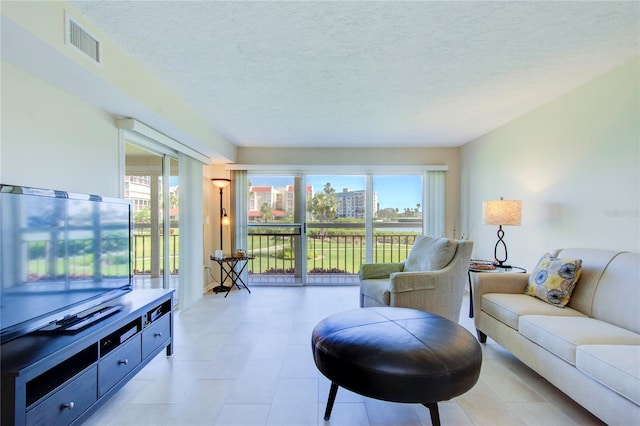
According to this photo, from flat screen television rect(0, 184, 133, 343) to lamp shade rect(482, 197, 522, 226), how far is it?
11.3 feet

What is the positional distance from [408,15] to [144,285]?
383 cm

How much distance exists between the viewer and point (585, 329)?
1.78 meters

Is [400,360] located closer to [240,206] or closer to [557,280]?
[557,280]

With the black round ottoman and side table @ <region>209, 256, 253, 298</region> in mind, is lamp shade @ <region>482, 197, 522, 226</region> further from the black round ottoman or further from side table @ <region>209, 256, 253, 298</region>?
side table @ <region>209, 256, 253, 298</region>

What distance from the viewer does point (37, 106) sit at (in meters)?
1.72

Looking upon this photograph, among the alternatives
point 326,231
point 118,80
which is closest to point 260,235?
point 326,231

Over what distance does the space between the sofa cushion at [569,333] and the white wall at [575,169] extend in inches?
29.4

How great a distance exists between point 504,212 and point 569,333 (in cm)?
150

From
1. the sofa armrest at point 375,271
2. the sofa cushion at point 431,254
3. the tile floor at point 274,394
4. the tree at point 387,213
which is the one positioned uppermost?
the tree at point 387,213

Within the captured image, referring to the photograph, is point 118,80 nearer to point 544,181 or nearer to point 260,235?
point 260,235

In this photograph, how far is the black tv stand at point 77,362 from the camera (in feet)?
3.94

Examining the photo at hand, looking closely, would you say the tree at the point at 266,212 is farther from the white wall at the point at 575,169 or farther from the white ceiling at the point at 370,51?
the white wall at the point at 575,169

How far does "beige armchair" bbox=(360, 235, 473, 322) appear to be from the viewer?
8.65 ft

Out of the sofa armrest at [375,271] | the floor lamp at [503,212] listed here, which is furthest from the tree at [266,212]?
the floor lamp at [503,212]
